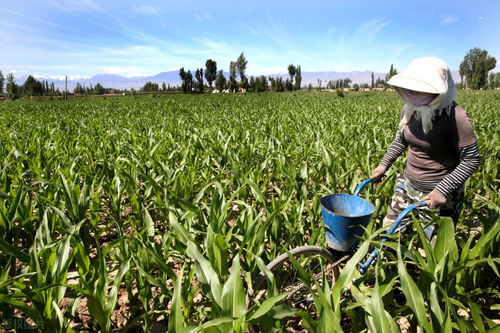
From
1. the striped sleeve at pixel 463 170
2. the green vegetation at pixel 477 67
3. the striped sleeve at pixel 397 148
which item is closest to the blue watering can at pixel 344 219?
the striped sleeve at pixel 463 170

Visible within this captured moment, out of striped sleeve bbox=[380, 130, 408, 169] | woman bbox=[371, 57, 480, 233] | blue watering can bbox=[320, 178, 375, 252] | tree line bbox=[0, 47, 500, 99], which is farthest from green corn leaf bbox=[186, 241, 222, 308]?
tree line bbox=[0, 47, 500, 99]

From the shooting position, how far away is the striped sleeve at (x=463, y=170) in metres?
1.84

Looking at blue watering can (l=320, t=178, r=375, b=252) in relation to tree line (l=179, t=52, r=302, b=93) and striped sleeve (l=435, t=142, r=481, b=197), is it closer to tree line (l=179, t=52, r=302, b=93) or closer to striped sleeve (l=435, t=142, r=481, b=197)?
striped sleeve (l=435, t=142, r=481, b=197)

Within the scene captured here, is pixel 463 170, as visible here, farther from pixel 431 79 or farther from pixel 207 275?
pixel 207 275

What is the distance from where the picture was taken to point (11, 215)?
2.20 metres

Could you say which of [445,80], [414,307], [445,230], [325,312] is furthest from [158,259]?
[445,80]

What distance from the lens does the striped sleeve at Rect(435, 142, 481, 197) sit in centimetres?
184

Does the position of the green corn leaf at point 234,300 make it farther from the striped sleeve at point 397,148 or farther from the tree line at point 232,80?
the tree line at point 232,80

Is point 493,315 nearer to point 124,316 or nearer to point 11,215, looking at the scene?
point 124,316

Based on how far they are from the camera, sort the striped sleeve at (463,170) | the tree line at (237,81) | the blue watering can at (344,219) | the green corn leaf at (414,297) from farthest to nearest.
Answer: the tree line at (237,81) < the striped sleeve at (463,170) < the blue watering can at (344,219) < the green corn leaf at (414,297)

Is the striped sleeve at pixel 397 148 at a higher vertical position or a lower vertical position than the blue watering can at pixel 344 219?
higher

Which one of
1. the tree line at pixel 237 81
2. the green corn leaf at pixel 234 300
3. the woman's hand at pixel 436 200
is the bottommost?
the green corn leaf at pixel 234 300

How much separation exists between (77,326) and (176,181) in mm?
1413

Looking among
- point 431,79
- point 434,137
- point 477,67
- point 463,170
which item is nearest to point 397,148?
point 434,137
